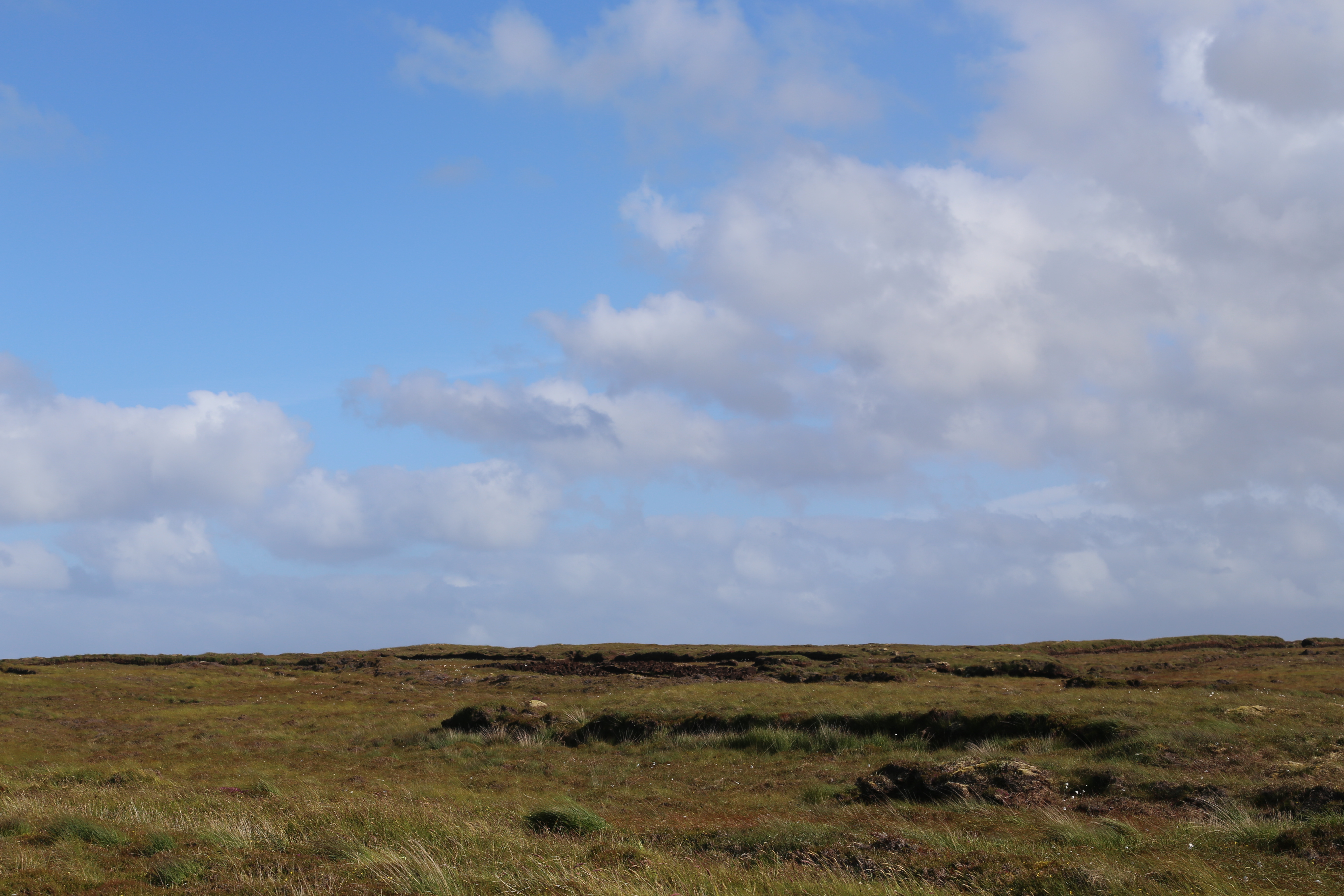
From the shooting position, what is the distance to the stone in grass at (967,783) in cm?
1545

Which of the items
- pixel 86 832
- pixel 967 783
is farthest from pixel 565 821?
pixel 967 783

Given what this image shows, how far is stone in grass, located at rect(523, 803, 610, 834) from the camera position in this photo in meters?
13.2

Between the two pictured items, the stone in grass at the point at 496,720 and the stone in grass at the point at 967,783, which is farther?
the stone in grass at the point at 496,720

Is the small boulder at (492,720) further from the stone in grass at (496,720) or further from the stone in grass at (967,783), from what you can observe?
the stone in grass at (967,783)

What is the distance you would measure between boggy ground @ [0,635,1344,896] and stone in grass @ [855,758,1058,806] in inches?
2.5

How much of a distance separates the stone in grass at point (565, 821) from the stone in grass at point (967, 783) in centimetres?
593

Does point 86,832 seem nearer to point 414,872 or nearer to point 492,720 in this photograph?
point 414,872

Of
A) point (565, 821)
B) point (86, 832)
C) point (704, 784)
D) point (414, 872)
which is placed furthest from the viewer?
point (704, 784)

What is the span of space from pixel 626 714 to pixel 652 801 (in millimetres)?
11296

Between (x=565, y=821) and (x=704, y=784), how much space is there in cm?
772

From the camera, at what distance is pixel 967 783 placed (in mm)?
16109

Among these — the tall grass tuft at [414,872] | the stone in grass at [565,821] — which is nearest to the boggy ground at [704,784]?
the tall grass tuft at [414,872]

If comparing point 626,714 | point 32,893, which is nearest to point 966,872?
point 32,893

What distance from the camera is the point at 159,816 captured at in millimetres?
13938
